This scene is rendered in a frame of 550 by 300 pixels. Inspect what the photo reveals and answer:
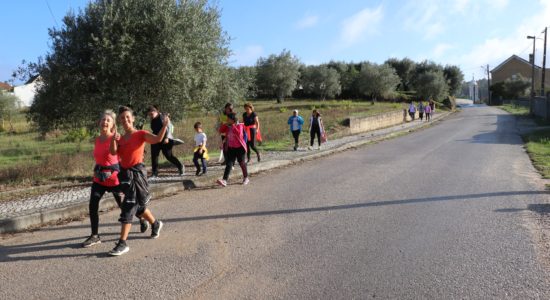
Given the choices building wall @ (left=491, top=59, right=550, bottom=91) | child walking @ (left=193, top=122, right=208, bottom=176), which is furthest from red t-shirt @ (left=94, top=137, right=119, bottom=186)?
building wall @ (left=491, top=59, right=550, bottom=91)

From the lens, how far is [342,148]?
1603cm

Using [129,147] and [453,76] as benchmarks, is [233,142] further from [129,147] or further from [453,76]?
[453,76]

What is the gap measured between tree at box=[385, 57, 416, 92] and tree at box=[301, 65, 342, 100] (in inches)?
619

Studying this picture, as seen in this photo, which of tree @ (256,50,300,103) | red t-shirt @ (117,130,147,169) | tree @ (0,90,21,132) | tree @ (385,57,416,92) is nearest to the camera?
red t-shirt @ (117,130,147,169)

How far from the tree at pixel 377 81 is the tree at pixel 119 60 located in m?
50.4

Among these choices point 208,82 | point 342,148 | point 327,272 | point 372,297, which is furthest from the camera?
point 342,148

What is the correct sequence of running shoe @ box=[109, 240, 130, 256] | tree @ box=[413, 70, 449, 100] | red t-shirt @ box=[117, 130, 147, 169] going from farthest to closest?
tree @ box=[413, 70, 449, 100] → red t-shirt @ box=[117, 130, 147, 169] → running shoe @ box=[109, 240, 130, 256]

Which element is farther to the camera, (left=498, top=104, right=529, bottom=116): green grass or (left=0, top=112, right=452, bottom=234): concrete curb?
(left=498, top=104, right=529, bottom=116): green grass

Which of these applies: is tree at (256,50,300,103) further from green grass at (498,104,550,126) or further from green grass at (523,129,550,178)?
green grass at (523,129,550,178)

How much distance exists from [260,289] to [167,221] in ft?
8.79

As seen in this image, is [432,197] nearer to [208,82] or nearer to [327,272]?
[327,272]

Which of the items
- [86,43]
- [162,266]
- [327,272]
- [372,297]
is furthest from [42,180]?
[372,297]

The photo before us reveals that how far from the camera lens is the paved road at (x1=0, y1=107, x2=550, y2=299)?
12.6 ft

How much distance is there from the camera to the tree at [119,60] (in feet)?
32.0
